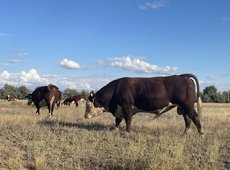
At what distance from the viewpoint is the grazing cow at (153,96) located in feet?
50.9

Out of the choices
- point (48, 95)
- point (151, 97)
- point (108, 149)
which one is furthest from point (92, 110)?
point (48, 95)

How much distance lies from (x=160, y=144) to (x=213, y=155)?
5.34ft

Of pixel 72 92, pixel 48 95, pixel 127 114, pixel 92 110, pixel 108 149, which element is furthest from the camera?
pixel 72 92

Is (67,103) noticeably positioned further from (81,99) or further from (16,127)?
(16,127)

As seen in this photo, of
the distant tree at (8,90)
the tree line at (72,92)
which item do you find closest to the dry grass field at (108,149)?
the tree line at (72,92)

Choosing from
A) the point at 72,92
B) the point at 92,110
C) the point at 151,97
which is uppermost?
the point at 72,92

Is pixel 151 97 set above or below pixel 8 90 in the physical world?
below

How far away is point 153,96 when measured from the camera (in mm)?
15789

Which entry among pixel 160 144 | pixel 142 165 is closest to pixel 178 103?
pixel 160 144

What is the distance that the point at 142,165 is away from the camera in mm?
10320

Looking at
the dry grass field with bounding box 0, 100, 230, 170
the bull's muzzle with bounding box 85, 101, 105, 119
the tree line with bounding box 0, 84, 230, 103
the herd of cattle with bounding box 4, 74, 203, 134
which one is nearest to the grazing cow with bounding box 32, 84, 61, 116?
the bull's muzzle with bounding box 85, 101, 105, 119

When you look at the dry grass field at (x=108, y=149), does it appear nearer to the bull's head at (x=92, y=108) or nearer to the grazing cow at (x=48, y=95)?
the bull's head at (x=92, y=108)

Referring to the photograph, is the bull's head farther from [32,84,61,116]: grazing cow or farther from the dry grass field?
[32,84,61,116]: grazing cow

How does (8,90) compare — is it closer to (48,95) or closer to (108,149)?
(48,95)
